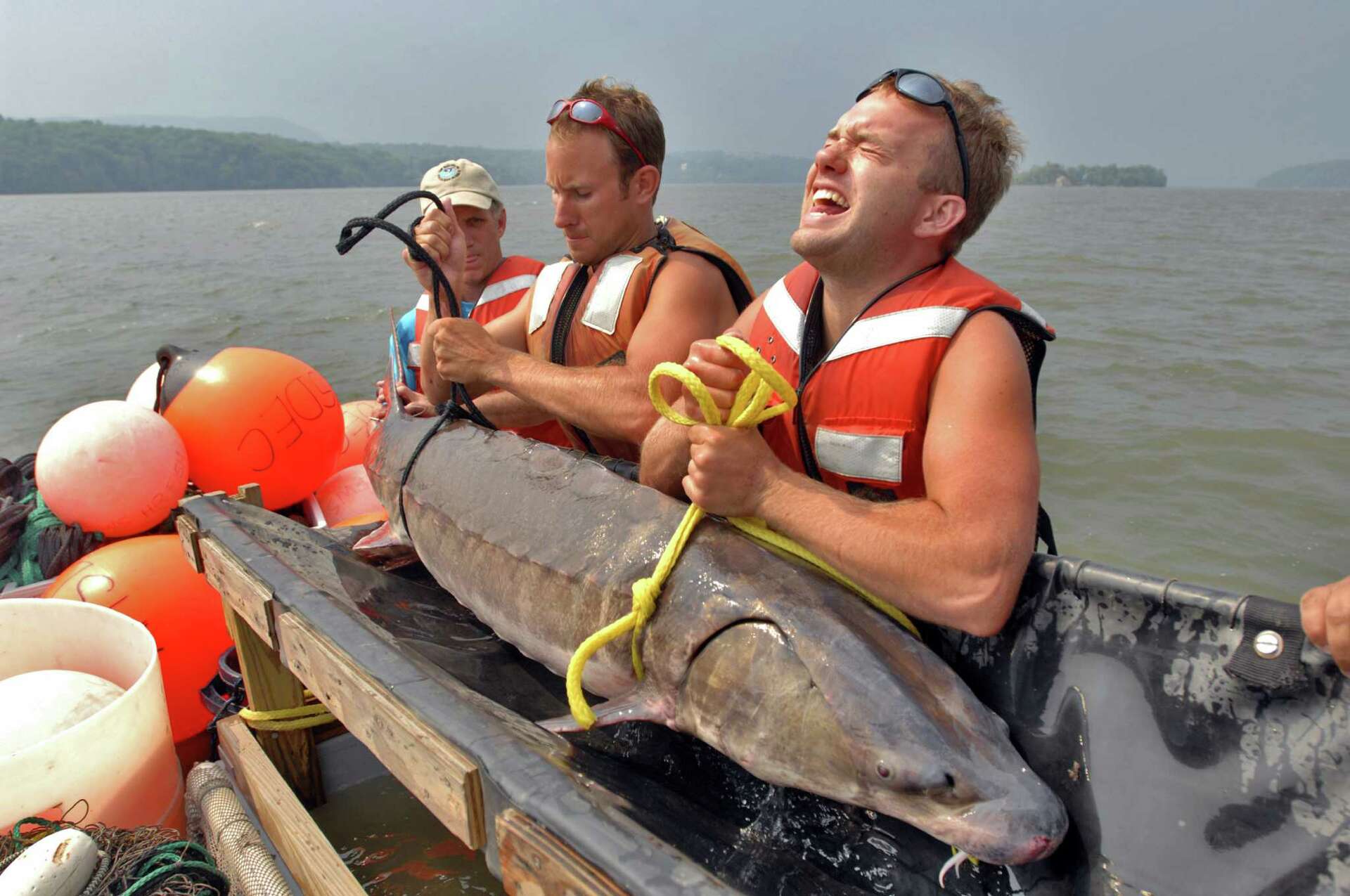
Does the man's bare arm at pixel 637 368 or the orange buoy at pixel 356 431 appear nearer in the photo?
the man's bare arm at pixel 637 368

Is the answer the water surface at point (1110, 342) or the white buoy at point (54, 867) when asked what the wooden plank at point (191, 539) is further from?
the water surface at point (1110, 342)

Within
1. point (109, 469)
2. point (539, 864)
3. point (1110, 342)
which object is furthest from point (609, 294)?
point (1110, 342)

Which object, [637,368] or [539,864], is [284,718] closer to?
[637,368]

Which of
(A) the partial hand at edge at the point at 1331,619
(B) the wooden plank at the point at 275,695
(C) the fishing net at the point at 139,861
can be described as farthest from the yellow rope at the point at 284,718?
(A) the partial hand at edge at the point at 1331,619

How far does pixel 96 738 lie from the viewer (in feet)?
8.75

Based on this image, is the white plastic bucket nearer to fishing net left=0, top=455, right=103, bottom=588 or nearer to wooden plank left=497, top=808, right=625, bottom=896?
fishing net left=0, top=455, right=103, bottom=588

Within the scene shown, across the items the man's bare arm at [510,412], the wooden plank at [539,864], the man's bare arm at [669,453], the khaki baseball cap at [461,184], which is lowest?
the wooden plank at [539,864]

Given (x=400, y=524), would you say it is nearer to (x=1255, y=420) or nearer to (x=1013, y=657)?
(x=1013, y=657)

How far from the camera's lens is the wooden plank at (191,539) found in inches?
135

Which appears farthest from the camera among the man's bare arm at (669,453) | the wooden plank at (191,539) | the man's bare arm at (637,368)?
the wooden plank at (191,539)

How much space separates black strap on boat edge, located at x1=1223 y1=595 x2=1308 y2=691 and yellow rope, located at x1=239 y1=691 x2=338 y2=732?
9.67 feet

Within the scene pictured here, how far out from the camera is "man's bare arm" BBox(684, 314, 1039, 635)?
191 centimetres

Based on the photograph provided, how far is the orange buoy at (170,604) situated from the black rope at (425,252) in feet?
4.77

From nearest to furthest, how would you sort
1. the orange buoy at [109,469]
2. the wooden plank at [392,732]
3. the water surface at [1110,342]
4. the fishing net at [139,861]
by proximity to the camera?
1. the wooden plank at [392,732]
2. the fishing net at [139,861]
3. the orange buoy at [109,469]
4. the water surface at [1110,342]
